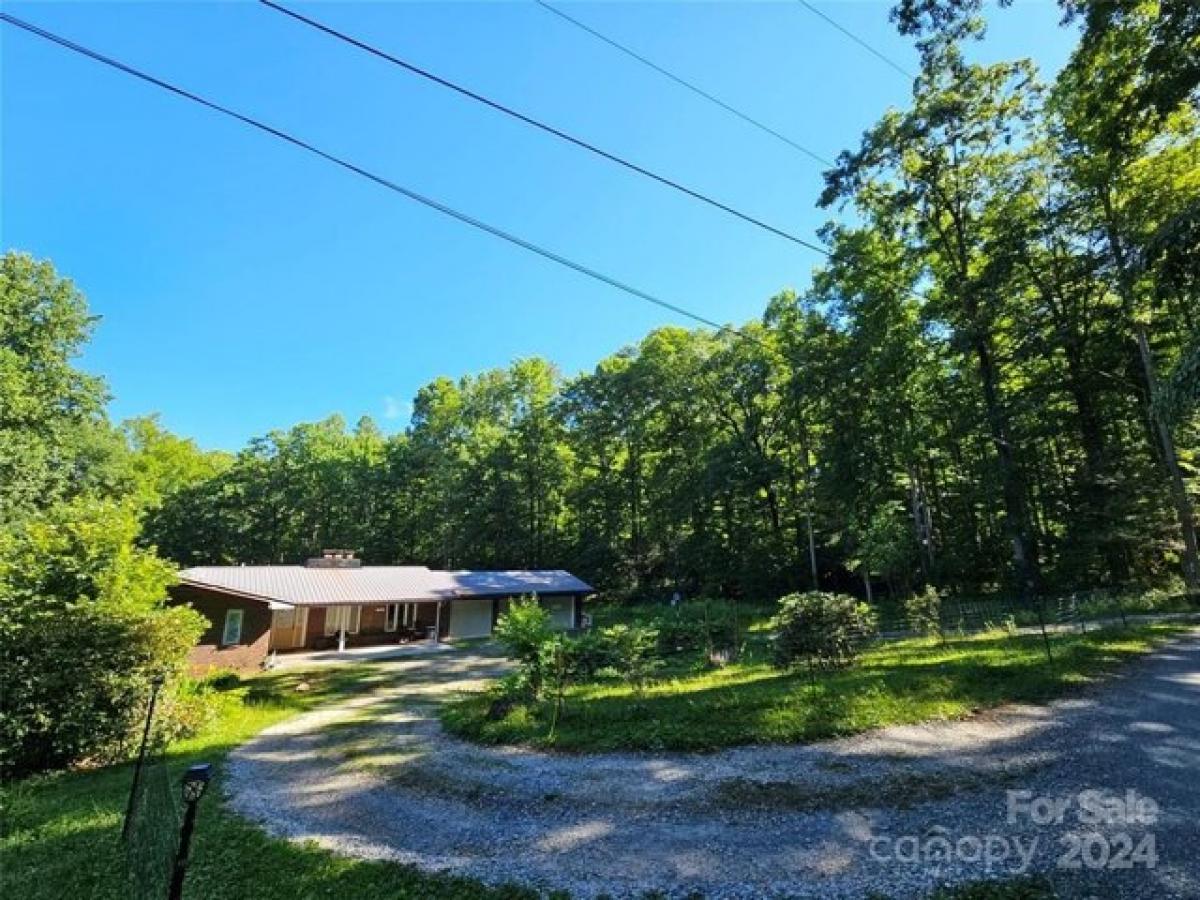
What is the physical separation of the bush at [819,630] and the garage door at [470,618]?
57.9 ft

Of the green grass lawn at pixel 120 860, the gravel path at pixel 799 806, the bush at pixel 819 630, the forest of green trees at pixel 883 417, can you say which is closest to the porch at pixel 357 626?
the forest of green trees at pixel 883 417

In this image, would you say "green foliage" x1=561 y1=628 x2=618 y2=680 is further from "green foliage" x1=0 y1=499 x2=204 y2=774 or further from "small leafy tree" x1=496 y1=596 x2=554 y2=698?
"green foliage" x1=0 y1=499 x2=204 y2=774

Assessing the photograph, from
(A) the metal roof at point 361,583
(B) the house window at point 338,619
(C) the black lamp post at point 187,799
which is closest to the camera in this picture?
(C) the black lamp post at point 187,799

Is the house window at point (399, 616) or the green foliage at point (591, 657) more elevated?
the house window at point (399, 616)

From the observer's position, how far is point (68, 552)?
10.3 metres

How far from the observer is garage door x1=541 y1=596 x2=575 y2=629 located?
2856 centimetres

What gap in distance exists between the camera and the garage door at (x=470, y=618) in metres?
26.8

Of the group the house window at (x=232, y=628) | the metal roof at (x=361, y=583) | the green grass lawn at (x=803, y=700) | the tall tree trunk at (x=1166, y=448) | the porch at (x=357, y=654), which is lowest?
the porch at (x=357, y=654)

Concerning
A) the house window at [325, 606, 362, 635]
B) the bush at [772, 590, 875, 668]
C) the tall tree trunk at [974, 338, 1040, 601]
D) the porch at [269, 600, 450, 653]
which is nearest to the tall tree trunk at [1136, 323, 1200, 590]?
the tall tree trunk at [974, 338, 1040, 601]

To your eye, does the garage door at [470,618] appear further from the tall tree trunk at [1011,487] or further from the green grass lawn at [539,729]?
the tall tree trunk at [1011,487]

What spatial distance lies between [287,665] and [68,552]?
1099 cm

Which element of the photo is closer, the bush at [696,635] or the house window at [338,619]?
the bush at [696,635]

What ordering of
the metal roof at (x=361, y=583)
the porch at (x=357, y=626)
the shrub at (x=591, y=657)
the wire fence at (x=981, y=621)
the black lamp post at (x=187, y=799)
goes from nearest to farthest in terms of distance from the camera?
1. the black lamp post at (x=187, y=799)
2. the shrub at (x=591, y=657)
3. the wire fence at (x=981, y=621)
4. the metal roof at (x=361, y=583)
5. the porch at (x=357, y=626)

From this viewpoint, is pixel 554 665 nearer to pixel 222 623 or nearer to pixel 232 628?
pixel 232 628
